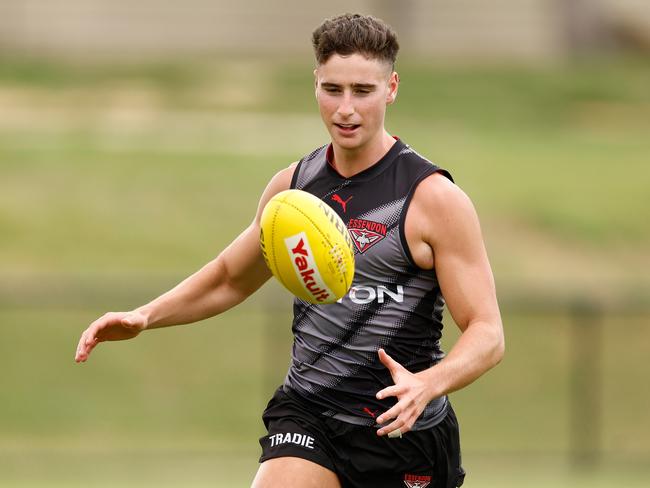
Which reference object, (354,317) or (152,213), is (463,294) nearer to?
(354,317)

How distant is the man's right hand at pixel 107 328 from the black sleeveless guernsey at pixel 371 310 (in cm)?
70

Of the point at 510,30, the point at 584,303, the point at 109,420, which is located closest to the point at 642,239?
the point at 584,303

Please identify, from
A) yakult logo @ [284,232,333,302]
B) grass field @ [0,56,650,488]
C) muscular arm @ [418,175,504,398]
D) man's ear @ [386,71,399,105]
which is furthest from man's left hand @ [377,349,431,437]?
grass field @ [0,56,650,488]

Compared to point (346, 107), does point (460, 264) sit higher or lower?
lower

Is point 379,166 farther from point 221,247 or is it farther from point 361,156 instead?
point 221,247

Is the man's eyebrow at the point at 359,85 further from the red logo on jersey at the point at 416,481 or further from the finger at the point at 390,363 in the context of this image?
the red logo on jersey at the point at 416,481

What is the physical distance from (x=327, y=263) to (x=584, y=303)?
1027 cm

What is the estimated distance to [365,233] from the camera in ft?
18.8

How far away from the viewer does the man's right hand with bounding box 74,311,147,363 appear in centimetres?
597

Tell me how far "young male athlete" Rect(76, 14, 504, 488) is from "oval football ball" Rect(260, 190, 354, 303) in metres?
0.25

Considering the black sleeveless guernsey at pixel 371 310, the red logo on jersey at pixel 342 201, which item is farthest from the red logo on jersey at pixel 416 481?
the red logo on jersey at pixel 342 201

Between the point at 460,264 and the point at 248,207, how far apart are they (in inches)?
662

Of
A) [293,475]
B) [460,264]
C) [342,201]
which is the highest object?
[342,201]

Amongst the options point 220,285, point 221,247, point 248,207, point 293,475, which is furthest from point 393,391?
point 248,207
